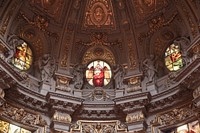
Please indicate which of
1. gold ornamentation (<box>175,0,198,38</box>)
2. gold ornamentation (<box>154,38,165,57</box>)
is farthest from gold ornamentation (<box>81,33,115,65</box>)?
gold ornamentation (<box>175,0,198,38</box>)

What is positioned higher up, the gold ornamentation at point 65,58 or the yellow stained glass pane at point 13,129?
the gold ornamentation at point 65,58

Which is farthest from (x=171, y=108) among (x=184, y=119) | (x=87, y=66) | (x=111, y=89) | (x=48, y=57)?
(x=48, y=57)

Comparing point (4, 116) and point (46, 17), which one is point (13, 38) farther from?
point (4, 116)

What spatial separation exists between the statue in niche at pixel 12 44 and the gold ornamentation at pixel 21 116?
2322 millimetres

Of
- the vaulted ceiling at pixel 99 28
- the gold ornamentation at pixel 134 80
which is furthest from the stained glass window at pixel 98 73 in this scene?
the gold ornamentation at pixel 134 80

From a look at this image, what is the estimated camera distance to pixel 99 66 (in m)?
21.7

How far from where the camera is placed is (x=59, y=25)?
21422 mm

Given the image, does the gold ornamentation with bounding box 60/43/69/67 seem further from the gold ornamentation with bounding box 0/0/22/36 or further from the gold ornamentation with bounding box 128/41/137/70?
the gold ornamentation with bounding box 0/0/22/36

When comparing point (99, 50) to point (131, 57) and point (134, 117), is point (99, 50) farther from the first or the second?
point (134, 117)

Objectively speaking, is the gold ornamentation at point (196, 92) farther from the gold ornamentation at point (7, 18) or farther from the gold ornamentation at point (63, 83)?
the gold ornamentation at point (7, 18)

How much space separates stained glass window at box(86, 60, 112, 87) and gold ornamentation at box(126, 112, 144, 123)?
2999 mm

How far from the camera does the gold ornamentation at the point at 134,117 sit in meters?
18.5

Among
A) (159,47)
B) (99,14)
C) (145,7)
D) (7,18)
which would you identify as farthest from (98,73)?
(7,18)

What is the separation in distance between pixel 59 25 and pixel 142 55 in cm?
485
